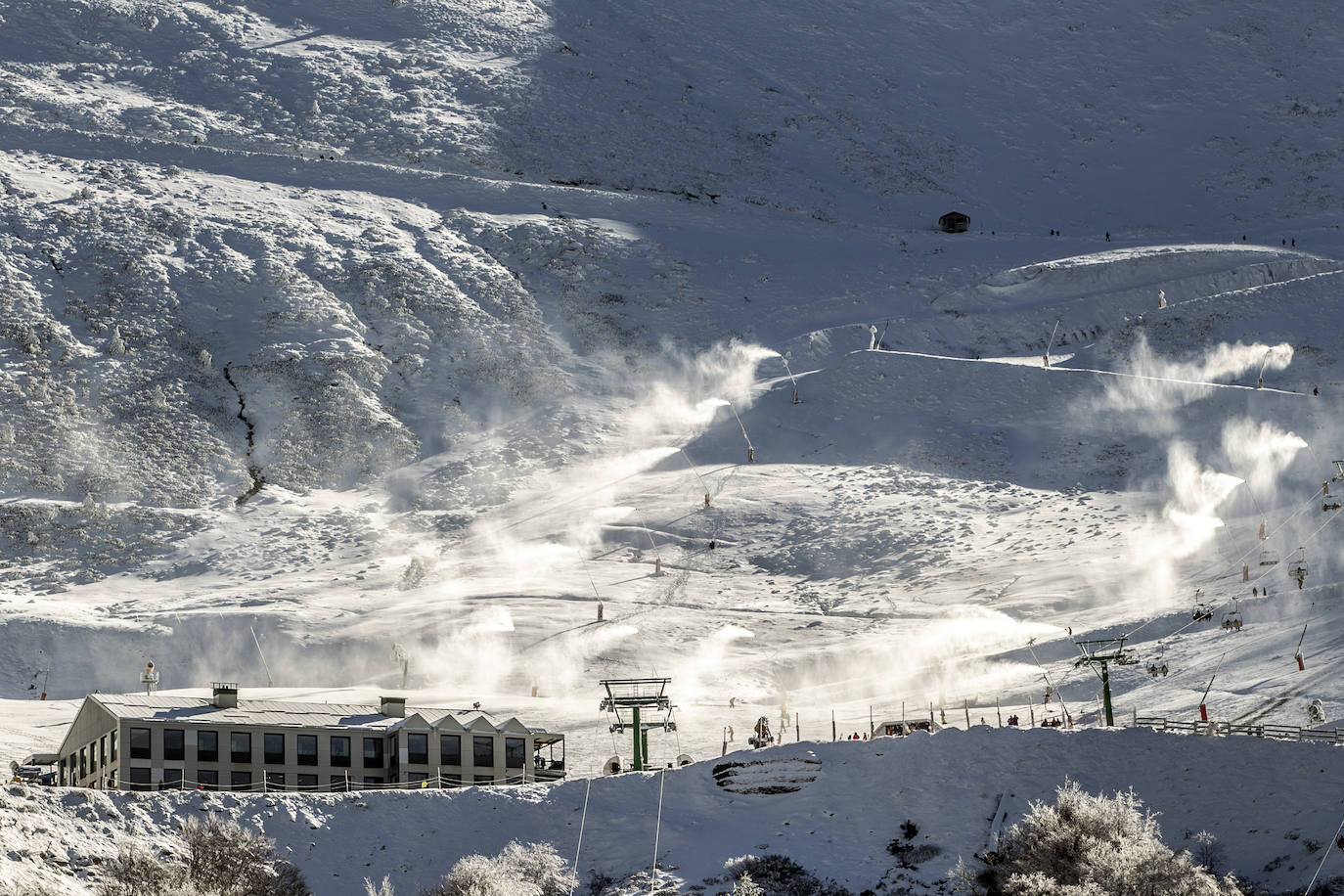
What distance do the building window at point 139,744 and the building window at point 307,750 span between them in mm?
4707

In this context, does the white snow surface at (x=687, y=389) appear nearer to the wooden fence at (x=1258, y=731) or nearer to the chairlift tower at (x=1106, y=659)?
the chairlift tower at (x=1106, y=659)

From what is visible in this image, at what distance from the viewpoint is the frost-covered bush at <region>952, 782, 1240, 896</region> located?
41.2 meters

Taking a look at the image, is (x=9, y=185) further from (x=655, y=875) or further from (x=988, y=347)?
(x=655, y=875)

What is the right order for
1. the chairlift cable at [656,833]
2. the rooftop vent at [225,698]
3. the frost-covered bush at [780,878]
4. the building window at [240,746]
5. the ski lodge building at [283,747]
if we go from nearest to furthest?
1. the frost-covered bush at [780,878]
2. the chairlift cable at [656,833]
3. the ski lodge building at [283,747]
4. the building window at [240,746]
5. the rooftop vent at [225,698]

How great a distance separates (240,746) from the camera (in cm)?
5512

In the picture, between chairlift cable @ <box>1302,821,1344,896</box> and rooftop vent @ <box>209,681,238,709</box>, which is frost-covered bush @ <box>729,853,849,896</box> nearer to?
chairlift cable @ <box>1302,821,1344,896</box>

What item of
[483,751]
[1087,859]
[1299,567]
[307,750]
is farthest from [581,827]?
[1299,567]

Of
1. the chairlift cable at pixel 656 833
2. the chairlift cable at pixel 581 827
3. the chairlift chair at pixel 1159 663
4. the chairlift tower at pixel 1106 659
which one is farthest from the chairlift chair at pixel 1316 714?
the chairlift cable at pixel 581 827

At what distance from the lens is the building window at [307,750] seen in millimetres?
55719

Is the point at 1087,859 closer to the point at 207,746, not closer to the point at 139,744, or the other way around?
the point at 207,746

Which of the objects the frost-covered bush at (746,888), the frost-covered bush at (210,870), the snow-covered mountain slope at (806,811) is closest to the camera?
the frost-covered bush at (210,870)

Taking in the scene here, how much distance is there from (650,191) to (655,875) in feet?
331

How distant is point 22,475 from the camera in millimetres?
92125

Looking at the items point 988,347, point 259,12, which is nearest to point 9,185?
point 259,12
